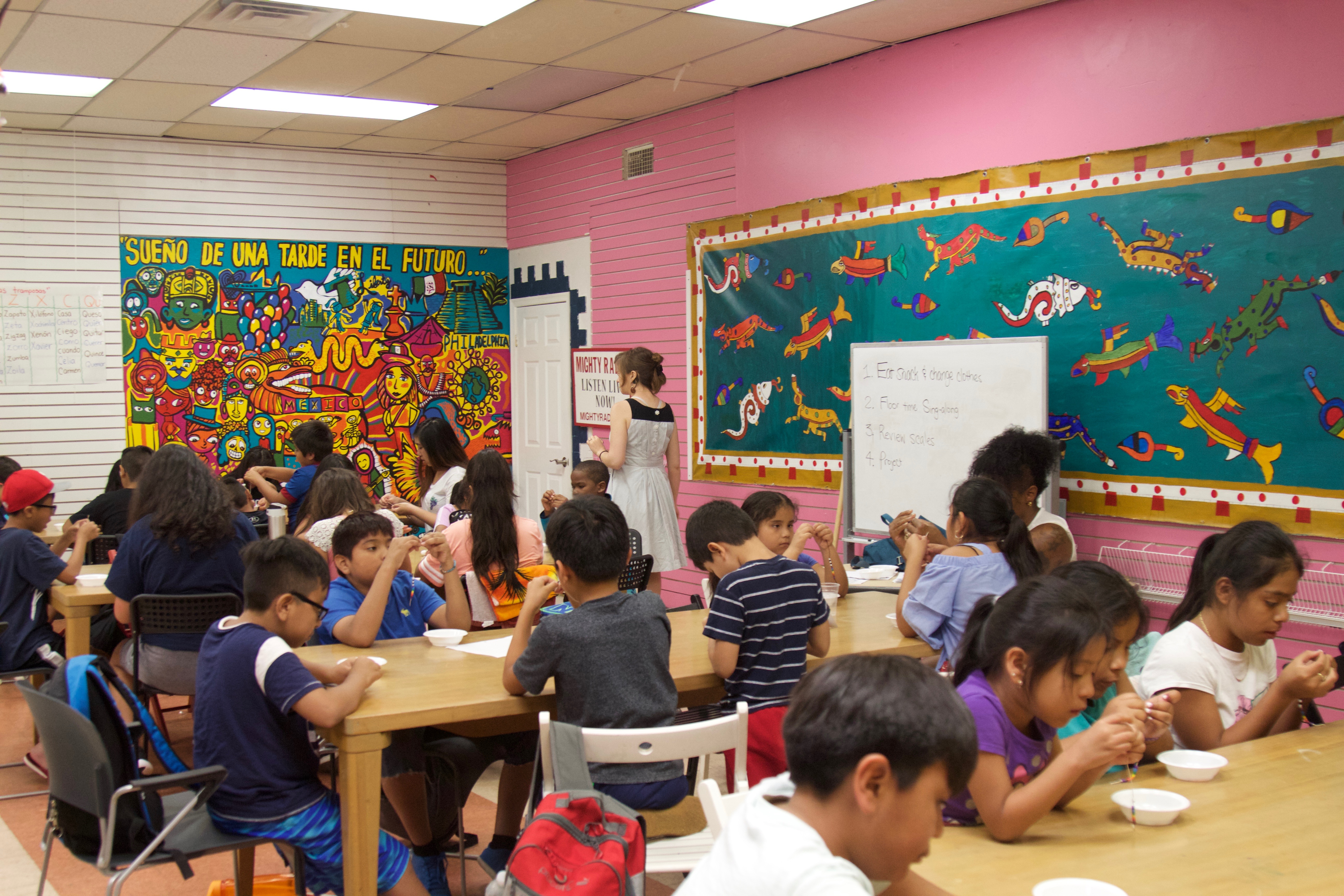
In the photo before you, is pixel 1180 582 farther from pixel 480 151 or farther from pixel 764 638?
pixel 480 151

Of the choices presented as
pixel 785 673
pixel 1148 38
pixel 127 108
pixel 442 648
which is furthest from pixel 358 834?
pixel 127 108

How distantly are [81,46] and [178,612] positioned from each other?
10.6ft

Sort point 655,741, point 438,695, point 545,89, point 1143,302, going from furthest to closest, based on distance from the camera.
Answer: point 545,89 < point 1143,302 < point 438,695 < point 655,741

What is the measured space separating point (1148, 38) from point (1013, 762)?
362cm

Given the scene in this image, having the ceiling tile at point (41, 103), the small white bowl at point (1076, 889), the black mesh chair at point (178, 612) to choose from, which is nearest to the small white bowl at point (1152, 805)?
the small white bowl at point (1076, 889)

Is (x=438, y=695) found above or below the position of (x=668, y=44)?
below

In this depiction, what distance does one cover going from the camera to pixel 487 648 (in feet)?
11.0

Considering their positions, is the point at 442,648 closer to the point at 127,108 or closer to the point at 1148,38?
the point at 1148,38

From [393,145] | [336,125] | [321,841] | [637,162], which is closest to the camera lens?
[321,841]

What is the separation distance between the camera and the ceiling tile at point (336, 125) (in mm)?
7195

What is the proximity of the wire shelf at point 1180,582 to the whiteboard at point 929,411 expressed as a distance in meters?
0.67

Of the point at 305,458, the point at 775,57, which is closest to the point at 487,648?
the point at 305,458

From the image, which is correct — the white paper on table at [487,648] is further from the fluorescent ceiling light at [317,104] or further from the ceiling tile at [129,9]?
the fluorescent ceiling light at [317,104]

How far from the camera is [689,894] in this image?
4.12 feet
